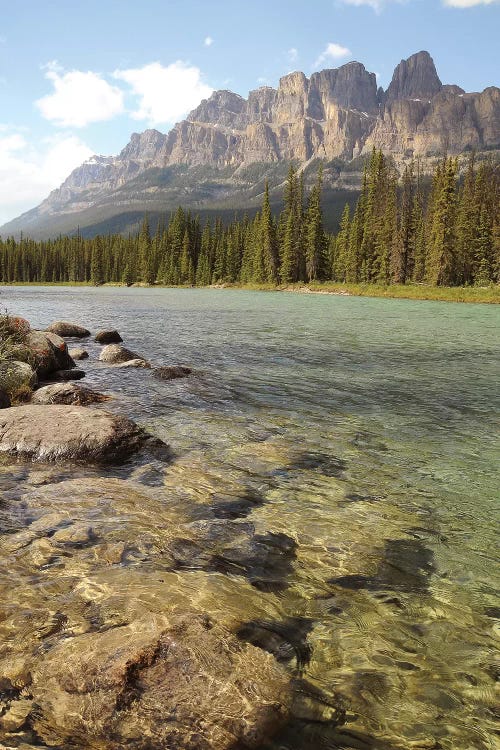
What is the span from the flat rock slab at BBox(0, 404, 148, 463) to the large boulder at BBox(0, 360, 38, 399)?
10.7 ft

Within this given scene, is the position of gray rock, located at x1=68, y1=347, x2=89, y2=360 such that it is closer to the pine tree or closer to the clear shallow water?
the clear shallow water

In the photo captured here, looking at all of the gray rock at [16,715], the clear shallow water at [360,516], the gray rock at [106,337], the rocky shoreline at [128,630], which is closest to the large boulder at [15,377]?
the clear shallow water at [360,516]

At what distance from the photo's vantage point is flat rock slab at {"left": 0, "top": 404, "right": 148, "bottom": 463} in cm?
825

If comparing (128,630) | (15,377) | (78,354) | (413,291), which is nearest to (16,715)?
(128,630)

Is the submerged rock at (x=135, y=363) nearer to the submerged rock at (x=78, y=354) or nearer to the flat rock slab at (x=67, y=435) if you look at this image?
the submerged rock at (x=78, y=354)

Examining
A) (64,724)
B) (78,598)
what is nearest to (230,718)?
(64,724)

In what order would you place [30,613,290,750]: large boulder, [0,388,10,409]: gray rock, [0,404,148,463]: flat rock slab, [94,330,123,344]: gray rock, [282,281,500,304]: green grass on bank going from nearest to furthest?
[30,613,290,750]: large boulder < [0,404,148,463]: flat rock slab < [0,388,10,409]: gray rock < [94,330,123,344]: gray rock < [282,281,500,304]: green grass on bank

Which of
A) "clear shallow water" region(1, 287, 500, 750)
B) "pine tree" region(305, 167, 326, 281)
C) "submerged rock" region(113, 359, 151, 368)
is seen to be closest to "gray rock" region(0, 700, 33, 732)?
"clear shallow water" region(1, 287, 500, 750)

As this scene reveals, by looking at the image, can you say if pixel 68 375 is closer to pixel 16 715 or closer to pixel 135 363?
pixel 135 363

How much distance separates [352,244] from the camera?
3556 inches

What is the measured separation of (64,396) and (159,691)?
31.6 feet

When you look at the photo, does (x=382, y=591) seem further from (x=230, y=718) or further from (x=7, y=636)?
(x=7, y=636)

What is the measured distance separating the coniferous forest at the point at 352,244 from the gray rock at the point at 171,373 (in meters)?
65.4

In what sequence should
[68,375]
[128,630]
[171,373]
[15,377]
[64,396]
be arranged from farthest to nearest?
[68,375]
[171,373]
[15,377]
[64,396]
[128,630]
